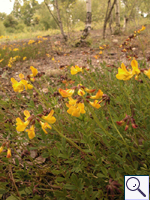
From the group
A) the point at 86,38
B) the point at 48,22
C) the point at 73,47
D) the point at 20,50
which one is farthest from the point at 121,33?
the point at 48,22

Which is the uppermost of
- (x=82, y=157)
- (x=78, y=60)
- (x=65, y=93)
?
(x=78, y=60)

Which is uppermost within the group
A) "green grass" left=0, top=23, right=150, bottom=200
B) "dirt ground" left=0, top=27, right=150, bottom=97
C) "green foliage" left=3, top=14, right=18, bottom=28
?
"green foliage" left=3, top=14, right=18, bottom=28

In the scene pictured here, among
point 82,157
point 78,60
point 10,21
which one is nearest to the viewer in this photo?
point 82,157

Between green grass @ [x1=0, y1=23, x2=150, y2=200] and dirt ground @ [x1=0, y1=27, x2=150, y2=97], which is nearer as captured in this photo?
green grass @ [x1=0, y1=23, x2=150, y2=200]

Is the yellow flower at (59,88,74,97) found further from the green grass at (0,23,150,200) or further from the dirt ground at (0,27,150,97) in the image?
the dirt ground at (0,27,150,97)

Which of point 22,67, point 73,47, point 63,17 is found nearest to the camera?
point 22,67

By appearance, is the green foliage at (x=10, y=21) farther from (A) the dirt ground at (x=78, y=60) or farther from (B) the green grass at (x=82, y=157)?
(B) the green grass at (x=82, y=157)

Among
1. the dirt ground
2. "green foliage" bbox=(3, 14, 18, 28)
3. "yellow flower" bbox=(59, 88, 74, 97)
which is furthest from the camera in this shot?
"green foliage" bbox=(3, 14, 18, 28)

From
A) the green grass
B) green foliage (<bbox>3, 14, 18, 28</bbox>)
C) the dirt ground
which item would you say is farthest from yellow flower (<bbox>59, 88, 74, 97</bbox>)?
green foliage (<bbox>3, 14, 18, 28</bbox>)

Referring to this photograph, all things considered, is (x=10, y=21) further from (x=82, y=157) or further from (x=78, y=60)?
(x=82, y=157)

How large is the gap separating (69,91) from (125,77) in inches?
19.0

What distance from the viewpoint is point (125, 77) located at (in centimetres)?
123

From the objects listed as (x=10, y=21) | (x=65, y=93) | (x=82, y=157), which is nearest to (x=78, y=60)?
(x=82, y=157)

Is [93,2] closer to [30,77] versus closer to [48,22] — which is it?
[48,22]
